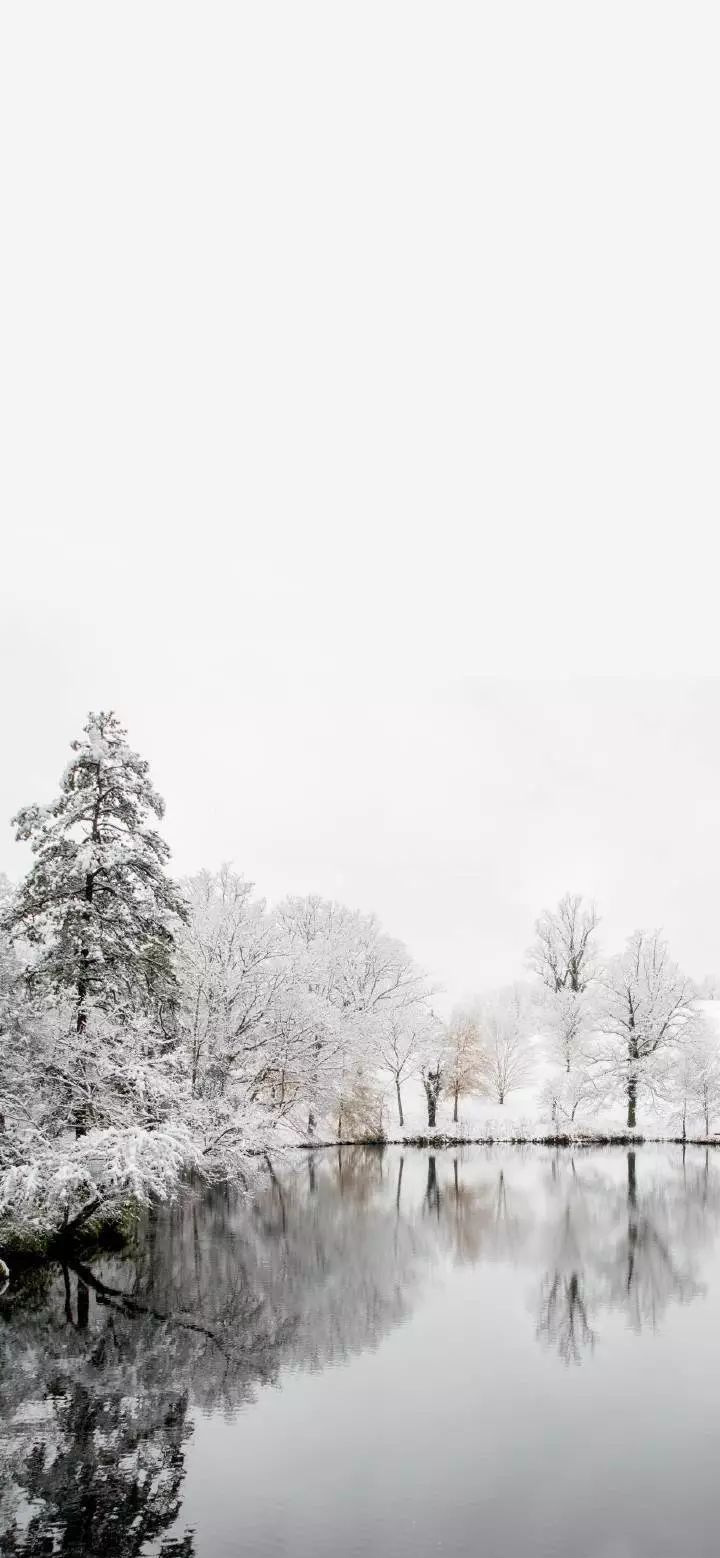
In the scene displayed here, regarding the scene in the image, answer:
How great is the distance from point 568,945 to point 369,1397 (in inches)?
2597

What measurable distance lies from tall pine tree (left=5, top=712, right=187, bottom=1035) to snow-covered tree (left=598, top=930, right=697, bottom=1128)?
47983 mm

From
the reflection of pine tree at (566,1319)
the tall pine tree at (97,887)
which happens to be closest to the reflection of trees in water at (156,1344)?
the reflection of pine tree at (566,1319)

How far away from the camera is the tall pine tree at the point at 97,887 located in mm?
24953

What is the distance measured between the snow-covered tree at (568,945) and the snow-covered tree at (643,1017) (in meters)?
5.29

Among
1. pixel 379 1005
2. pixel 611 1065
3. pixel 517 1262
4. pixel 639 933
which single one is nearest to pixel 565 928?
pixel 639 933

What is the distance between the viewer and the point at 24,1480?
11258mm

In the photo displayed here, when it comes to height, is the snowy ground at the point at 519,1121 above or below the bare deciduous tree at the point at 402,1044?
below

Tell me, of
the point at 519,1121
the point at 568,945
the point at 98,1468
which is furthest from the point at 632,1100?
the point at 98,1468

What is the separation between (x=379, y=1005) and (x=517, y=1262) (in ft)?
139

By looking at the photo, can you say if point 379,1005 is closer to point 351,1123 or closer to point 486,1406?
point 351,1123

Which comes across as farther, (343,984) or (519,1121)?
(519,1121)

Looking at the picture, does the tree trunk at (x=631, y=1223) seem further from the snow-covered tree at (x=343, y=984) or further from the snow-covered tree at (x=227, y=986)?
the snow-covered tree at (x=227, y=986)

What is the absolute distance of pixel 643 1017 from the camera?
67312 millimetres

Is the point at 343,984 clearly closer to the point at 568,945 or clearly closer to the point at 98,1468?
the point at 568,945
